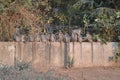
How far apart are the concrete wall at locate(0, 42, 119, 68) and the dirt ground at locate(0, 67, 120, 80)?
48 cm

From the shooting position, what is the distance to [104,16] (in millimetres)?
12773

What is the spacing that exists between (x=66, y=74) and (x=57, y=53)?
72.3 inches

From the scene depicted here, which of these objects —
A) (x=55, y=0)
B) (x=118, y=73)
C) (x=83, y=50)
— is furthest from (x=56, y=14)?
(x=118, y=73)

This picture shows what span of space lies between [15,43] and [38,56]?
810 mm

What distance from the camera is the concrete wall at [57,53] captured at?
12031 mm

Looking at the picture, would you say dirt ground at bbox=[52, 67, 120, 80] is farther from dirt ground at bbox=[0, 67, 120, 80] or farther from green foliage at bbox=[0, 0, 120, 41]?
green foliage at bbox=[0, 0, 120, 41]

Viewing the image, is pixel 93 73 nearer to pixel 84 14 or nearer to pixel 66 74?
pixel 66 74

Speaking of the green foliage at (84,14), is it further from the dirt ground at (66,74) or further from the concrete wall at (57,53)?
the dirt ground at (66,74)

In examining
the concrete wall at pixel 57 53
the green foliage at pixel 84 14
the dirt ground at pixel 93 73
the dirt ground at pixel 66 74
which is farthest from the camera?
the green foliage at pixel 84 14

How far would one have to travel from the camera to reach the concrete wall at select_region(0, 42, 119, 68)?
39.5ft

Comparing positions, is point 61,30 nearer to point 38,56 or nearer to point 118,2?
point 38,56

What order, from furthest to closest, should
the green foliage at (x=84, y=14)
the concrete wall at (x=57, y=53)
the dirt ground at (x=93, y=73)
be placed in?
1. the green foliage at (x=84, y=14)
2. the concrete wall at (x=57, y=53)
3. the dirt ground at (x=93, y=73)

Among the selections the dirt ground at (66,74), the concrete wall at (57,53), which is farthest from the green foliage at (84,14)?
the dirt ground at (66,74)

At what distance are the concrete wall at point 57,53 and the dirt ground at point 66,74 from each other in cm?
48
